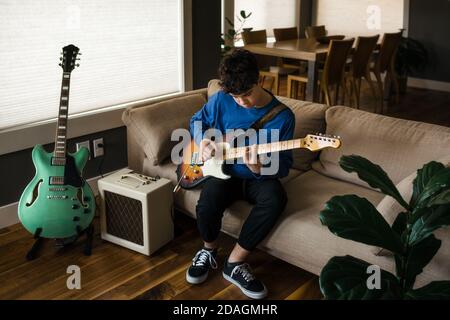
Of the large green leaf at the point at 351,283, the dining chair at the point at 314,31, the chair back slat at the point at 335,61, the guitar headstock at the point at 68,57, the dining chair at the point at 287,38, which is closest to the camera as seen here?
the large green leaf at the point at 351,283

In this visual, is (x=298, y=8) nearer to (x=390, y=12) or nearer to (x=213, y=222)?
(x=390, y=12)

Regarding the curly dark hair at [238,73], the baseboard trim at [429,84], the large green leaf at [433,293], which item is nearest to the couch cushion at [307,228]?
the large green leaf at [433,293]

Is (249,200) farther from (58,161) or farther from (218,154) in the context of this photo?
(58,161)

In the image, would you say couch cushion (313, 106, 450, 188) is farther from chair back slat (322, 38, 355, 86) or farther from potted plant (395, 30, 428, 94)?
potted plant (395, 30, 428, 94)

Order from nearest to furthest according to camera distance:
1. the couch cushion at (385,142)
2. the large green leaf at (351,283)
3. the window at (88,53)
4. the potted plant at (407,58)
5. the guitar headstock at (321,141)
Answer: the large green leaf at (351,283) → the guitar headstock at (321,141) → the couch cushion at (385,142) → the window at (88,53) → the potted plant at (407,58)

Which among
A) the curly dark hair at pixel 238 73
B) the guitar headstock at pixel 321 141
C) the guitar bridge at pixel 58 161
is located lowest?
the guitar bridge at pixel 58 161

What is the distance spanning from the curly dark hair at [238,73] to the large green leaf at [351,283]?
94 cm

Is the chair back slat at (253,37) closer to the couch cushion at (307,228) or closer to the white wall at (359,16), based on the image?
the white wall at (359,16)

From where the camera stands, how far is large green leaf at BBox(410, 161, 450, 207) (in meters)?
1.39

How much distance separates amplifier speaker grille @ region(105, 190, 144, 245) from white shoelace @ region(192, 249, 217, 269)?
12.7 inches

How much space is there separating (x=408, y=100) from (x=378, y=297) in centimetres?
497

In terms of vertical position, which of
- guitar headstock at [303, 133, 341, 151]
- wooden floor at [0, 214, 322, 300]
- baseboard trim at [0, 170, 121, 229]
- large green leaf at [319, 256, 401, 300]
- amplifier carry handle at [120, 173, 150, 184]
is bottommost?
wooden floor at [0, 214, 322, 300]

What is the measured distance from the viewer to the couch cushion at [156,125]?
8.66ft

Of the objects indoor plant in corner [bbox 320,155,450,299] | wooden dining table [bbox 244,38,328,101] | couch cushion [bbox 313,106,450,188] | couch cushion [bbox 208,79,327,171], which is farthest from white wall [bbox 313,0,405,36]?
indoor plant in corner [bbox 320,155,450,299]
